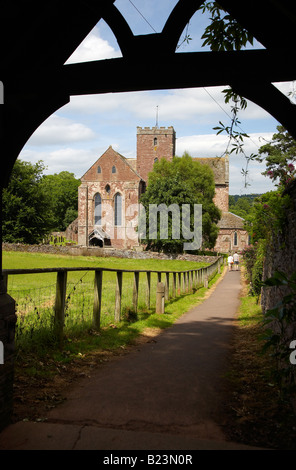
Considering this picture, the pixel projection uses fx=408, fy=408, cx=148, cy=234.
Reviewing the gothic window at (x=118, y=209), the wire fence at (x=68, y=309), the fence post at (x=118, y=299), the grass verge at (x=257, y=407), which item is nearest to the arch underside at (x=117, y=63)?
the wire fence at (x=68, y=309)

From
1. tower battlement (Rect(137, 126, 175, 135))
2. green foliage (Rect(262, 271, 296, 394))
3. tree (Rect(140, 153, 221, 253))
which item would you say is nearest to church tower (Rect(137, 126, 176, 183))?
tower battlement (Rect(137, 126, 175, 135))

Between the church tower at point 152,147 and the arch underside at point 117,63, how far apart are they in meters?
57.4

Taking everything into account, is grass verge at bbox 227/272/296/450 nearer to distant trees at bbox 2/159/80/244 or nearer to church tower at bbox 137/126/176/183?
distant trees at bbox 2/159/80/244

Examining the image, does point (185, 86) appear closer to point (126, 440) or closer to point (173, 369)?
point (126, 440)

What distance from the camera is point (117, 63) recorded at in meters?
3.52

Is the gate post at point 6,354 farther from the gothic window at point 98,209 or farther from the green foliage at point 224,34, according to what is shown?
the gothic window at point 98,209

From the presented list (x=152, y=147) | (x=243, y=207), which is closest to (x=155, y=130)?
(x=152, y=147)

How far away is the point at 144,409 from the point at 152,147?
59.0 metres

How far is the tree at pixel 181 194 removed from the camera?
139 ft

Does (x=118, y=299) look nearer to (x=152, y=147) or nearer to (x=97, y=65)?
(x=97, y=65)

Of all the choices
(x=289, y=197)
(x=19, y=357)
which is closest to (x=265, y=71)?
(x=289, y=197)

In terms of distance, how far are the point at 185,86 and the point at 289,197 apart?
6.01ft

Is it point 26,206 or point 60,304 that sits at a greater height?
point 26,206

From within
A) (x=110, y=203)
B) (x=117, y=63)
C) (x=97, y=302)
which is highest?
(x=110, y=203)
